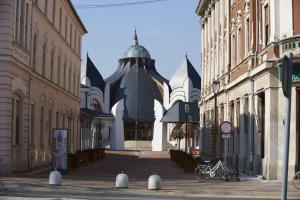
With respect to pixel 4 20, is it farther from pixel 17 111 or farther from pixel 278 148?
pixel 278 148

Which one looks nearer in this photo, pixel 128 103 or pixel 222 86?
pixel 222 86

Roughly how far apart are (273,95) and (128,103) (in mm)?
67937

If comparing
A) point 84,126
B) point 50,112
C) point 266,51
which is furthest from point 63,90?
point 266,51

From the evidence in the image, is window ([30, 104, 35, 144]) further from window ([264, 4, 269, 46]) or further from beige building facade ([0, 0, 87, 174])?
window ([264, 4, 269, 46])

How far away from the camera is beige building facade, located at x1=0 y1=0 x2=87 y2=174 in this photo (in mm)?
24828

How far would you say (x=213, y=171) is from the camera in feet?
78.6

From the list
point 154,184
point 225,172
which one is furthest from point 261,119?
point 154,184

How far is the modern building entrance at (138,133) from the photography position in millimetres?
86312

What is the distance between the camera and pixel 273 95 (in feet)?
76.9

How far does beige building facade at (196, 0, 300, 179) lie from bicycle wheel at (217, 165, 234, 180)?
1.44m

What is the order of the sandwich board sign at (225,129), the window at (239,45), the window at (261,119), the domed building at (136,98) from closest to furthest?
the sandwich board sign at (225,129)
the window at (261,119)
the window at (239,45)
the domed building at (136,98)

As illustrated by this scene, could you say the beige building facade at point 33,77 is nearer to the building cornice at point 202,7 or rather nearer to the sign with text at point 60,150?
the sign with text at point 60,150

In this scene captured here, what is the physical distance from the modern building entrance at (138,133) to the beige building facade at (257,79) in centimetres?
4669

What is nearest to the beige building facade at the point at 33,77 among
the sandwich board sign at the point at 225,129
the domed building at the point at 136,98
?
the sandwich board sign at the point at 225,129
